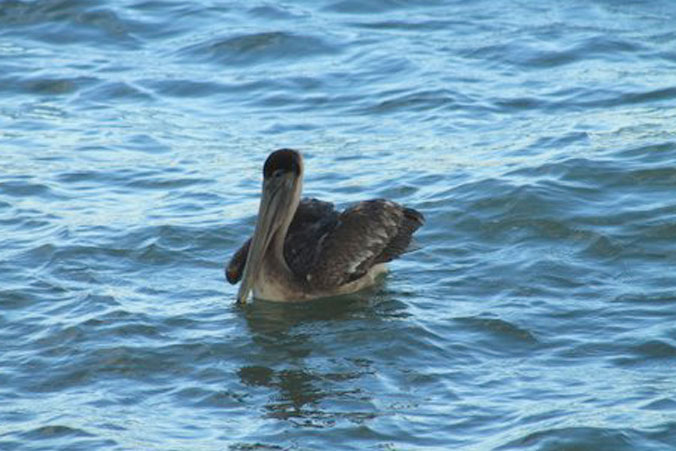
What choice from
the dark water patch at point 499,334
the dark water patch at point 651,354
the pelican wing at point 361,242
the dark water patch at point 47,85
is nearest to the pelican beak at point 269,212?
the pelican wing at point 361,242

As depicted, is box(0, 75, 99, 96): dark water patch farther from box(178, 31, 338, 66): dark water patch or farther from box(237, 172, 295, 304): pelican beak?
box(237, 172, 295, 304): pelican beak

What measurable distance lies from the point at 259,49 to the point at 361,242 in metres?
6.42

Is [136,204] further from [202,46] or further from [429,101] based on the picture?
[202,46]

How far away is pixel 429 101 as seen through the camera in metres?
14.6

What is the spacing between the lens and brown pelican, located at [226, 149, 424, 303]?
10.5m

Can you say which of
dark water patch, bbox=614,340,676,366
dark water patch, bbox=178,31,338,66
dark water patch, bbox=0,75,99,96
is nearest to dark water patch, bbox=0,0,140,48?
dark water patch, bbox=178,31,338,66

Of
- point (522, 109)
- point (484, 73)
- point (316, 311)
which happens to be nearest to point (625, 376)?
point (316, 311)

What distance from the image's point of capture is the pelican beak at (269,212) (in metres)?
10.5

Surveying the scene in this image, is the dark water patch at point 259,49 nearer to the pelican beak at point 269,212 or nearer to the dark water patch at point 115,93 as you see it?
the dark water patch at point 115,93

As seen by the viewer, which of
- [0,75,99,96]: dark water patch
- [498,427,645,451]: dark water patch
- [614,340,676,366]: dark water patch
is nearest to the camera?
[498,427,645,451]: dark water patch

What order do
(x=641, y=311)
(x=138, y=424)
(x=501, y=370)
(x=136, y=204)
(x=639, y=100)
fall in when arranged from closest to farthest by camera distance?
(x=138, y=424), (x=501, y=370), (x=641, y=311), (x=136, y=204), (x=639, y=100)

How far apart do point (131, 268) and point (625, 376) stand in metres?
3.79

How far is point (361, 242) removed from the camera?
10656 mm

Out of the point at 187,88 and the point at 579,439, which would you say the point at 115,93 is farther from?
the point at 579,439
